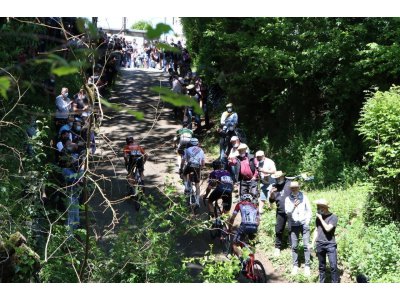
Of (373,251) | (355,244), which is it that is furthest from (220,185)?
(373,251)

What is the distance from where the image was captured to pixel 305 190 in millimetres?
13445

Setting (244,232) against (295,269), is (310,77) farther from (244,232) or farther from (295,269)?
(244,232)

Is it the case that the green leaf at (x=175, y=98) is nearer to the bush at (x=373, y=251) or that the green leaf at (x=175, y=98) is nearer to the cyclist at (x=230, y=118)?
the bush at (x=373, y=251)

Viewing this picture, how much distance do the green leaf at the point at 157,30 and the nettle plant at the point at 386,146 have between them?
9.04 meters

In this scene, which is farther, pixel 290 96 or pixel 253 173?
pixel 290 96

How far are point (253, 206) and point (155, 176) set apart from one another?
5.31 meters

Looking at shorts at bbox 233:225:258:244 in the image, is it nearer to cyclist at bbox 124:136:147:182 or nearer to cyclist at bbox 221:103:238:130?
cyclist at bbox 124:136:147:182

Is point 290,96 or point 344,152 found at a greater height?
point 290,96

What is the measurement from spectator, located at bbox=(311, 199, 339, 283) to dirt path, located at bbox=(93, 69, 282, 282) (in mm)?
963

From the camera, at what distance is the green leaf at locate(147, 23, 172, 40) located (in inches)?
87.1

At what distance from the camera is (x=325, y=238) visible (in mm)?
9195

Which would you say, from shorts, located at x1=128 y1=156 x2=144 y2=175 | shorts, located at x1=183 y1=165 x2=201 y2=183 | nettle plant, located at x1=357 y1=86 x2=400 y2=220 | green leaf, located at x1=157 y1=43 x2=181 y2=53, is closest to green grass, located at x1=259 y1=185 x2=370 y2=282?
nettle plant, located at x1=357 y1=86 x2=400 y2=220

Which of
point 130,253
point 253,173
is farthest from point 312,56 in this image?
point 130,253

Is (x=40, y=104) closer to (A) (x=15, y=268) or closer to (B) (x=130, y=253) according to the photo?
(B) (x=130, y=253)
